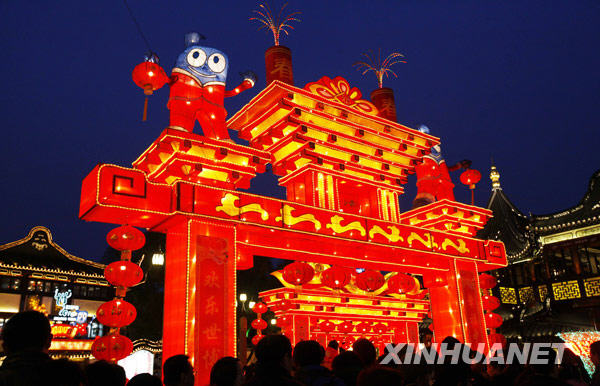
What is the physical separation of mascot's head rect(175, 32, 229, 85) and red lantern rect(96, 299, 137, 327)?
5.37m

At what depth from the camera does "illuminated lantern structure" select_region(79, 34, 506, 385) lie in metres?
9.00

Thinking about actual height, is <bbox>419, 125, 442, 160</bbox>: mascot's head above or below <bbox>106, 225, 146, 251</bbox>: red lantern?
above

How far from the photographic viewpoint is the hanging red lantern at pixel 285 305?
557 inches

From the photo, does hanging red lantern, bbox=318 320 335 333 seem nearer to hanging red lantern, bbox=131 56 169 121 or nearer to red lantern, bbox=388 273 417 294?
red lantern, bbox=388 273 417 294

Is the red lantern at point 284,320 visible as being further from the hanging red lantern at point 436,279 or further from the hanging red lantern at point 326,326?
the hanging red lantern at point 436,279

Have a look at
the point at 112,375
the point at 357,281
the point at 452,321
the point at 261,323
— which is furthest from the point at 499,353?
the point at 261,323

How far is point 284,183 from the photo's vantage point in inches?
540

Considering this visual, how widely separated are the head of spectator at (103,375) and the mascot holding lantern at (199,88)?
778cm

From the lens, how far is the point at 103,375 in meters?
3.26

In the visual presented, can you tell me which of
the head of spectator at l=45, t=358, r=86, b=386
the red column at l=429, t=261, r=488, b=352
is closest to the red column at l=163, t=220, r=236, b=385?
the head of spectator at l=45, t=358, r=86, b=386

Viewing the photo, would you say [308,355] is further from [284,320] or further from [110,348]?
[284,320]

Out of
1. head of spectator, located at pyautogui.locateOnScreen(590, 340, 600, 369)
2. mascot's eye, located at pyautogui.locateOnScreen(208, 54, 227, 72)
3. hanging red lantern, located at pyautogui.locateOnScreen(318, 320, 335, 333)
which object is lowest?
head of spectator, located at pyautogui.locateOnScreen(590, 340, 600, 369)

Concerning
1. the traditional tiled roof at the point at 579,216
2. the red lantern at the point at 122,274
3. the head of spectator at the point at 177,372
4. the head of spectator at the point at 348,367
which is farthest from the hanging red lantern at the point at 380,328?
the head of spectator at the point at 177,372

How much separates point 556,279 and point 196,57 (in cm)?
1705
